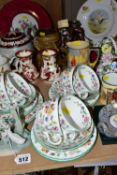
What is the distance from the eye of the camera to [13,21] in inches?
43.8

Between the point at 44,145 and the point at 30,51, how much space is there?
1.33 feet

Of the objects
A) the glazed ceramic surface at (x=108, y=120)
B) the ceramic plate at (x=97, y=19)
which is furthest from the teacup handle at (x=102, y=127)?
the ceramic plate at (x=97, y=19)

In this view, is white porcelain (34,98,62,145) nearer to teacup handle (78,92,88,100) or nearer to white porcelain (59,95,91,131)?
white porcelain (59,95,91,131)

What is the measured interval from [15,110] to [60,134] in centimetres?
15

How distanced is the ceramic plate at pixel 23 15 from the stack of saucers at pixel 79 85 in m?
0.38

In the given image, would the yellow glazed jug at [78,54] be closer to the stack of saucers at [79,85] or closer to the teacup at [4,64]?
the stack of saucers at [79,85]

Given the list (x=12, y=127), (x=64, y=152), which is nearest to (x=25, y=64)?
(x=12, y=127)

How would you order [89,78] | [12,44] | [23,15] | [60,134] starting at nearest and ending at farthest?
[60,134] → [89,78] → [12,44] → [23,15]

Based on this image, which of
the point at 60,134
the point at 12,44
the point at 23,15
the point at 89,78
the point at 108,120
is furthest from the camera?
the point at 23,15

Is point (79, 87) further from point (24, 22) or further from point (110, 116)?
point (24, 22)

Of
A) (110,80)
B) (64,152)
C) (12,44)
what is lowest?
(64,152)

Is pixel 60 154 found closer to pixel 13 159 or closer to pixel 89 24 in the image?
pixel 13 159

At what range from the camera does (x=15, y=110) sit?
0.68m

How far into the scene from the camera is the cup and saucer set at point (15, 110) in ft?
2.18
